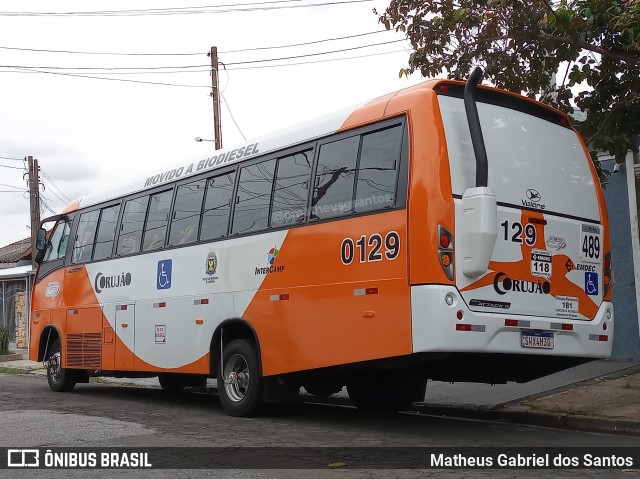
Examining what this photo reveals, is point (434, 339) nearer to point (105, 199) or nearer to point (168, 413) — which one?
point (168, 413)

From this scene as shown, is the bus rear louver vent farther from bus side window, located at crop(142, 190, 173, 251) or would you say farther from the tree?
the tree

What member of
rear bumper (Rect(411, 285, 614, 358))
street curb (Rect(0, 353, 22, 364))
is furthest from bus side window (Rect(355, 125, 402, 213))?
street curb (Rect(0, 353, 22, 364))

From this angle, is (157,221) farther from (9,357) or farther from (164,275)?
(9,357)

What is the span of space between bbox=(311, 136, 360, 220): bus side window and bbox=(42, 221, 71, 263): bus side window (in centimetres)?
A: 704

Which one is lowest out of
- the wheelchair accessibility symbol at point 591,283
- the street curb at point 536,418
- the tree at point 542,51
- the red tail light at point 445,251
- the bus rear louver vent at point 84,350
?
the street curb at point 536,418

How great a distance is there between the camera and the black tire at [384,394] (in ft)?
34.1

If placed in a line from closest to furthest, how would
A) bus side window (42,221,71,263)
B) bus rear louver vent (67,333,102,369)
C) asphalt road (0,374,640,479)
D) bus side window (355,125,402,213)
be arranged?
asphalt road (0,374,640,479) < bus side window (355,125,402,213) < bus rear louver vent (67,333,102,369) < bus side window (42,221,71,263)

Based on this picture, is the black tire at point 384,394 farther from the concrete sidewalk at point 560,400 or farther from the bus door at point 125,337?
the bus door at point 125,337

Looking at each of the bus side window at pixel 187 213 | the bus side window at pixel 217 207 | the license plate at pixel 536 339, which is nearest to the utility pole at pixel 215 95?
the bus side window at pixel 187 213

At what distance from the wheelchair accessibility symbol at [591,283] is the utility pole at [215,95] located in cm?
1487

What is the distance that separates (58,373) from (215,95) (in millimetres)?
11019

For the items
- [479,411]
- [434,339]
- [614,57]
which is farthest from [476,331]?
[614,57]

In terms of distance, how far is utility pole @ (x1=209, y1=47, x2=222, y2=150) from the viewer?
22.4 metres

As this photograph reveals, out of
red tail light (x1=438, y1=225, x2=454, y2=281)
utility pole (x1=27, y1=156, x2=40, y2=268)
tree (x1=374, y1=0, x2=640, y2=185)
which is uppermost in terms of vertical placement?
utility pole (x1=27, y1=156, x2=40, y2=268)
